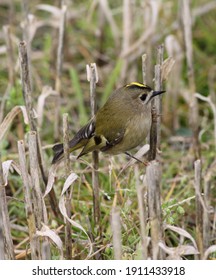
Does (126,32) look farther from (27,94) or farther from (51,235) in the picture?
(51,235)

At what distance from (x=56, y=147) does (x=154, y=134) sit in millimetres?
470

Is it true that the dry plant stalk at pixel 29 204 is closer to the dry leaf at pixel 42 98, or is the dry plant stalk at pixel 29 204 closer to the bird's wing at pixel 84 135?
the bird's wing at pixel 84 135

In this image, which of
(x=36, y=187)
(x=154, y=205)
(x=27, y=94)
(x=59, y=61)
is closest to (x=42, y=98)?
(x=59, y=61)

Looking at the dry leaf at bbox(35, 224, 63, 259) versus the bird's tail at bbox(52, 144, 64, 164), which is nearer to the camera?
the dry leaf at bbox(35, 224, 63, 259)

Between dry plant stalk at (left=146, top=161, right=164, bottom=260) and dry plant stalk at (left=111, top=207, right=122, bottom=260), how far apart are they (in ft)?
0.44

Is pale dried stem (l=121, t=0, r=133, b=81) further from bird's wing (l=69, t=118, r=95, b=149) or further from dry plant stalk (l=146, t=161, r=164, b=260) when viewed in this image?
dry plant stalk (l=146, t=161, r=164, b=260)

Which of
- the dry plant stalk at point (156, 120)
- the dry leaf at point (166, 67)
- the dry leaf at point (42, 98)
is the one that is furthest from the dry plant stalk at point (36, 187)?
the dry leaf at point (42, 98)

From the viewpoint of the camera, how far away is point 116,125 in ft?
10.5

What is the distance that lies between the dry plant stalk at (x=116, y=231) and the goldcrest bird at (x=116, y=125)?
71 cm

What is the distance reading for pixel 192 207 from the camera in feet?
11.3

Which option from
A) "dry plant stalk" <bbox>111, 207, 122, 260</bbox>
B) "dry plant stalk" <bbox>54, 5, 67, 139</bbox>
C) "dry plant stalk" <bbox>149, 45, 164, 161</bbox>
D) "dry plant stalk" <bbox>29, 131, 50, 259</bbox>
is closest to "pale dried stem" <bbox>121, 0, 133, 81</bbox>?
"dry plant stalk" <bbox>54, 5, 67, 139</bbox>

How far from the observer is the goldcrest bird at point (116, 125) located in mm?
3111

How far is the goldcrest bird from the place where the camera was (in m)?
3.11
